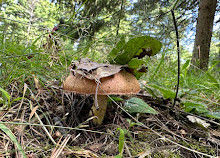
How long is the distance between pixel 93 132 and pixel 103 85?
434 mm

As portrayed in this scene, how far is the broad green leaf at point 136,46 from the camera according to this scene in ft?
4.03

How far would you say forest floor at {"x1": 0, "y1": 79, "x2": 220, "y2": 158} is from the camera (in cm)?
92

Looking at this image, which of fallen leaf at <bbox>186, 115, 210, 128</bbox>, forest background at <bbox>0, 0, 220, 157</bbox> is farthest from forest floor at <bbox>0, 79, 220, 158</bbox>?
forest background at <bbox>0, 0, 220, 157</bbox>

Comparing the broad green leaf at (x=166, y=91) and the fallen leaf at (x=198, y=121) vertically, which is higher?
the broad green leaf at (x=166, y=91)

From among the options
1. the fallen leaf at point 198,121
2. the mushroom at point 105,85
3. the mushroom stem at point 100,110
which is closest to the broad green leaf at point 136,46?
the mushroom at point 105,85

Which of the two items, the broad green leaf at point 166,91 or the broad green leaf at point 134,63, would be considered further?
the broad green leaf at point 166,91

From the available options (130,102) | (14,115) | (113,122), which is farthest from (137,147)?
(14,115)

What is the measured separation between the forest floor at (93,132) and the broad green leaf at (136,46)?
1.43 ft

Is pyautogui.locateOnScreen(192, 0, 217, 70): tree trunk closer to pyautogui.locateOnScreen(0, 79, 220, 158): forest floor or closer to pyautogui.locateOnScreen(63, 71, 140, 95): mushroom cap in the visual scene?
pyautogui.locateOnScreen(0, 79, 220, 158): forest floor

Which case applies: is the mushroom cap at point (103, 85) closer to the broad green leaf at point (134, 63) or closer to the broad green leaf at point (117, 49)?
the broad green leaf at point (134, 63)

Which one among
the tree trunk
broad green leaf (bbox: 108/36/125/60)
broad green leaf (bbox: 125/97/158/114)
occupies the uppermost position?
the tree trunk

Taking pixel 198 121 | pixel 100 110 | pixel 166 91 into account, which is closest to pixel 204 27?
pixel 166 91

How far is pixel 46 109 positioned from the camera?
4.44 feet

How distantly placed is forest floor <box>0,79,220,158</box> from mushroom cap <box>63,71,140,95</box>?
5.8 inches
